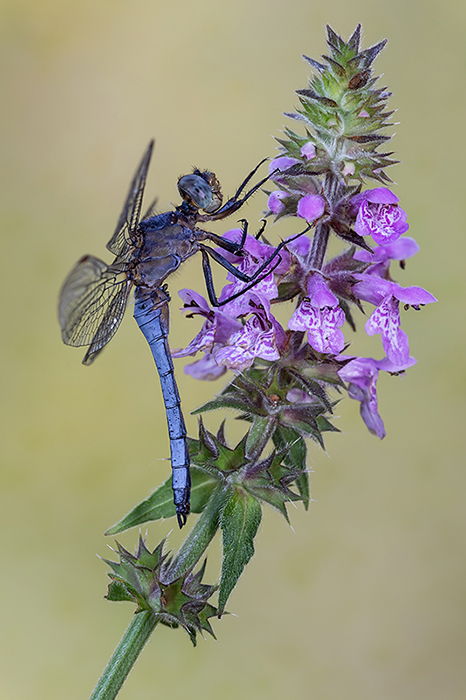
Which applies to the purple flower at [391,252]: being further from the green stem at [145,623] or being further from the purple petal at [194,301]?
the green stem at [145,623]

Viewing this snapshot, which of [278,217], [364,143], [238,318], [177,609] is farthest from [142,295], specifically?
[177,609]

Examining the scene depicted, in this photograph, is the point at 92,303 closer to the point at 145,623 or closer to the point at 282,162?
the point at 282,162

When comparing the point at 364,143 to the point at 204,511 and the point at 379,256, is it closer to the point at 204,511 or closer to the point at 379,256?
the point at 379,256

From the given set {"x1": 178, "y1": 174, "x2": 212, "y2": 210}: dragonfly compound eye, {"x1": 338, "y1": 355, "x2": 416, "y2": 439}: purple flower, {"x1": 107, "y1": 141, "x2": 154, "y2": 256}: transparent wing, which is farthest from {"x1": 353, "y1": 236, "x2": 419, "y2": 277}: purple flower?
{"x1": 107, "y1": 141, "x2": 154, "y2": 256}: transparent wing

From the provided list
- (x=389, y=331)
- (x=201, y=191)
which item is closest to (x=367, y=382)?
(x=389, y=331)

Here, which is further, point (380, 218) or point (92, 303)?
point (92, 303)

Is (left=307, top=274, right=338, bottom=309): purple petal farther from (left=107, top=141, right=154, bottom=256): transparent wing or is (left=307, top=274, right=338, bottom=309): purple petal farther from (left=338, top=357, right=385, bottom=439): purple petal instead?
(left=107, top=141, right=154, bottom=256): transparent wing

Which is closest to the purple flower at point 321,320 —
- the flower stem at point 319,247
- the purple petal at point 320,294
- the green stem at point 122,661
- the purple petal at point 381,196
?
the purple petal at point 320,294
